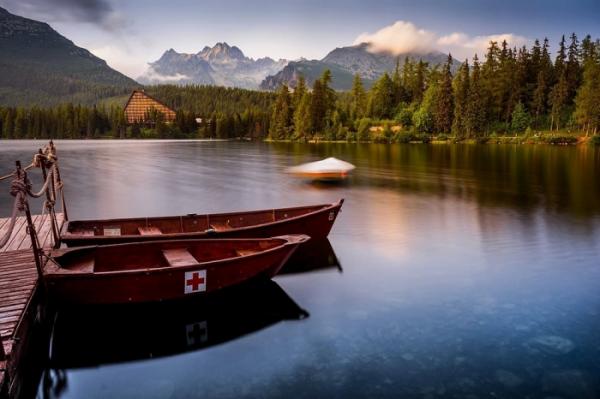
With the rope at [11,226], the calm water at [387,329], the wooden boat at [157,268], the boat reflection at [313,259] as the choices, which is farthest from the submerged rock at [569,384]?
the rope at [11,226]

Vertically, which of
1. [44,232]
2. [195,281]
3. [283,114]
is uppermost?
[283,114]

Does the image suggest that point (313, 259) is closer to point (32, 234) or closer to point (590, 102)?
point (32, 234)

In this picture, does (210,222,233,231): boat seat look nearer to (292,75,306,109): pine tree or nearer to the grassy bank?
the grassy bank

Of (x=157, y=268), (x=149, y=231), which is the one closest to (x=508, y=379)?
(x=157, y=268)

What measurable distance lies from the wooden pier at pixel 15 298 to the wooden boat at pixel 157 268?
2.06ft

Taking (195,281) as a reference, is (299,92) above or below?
above

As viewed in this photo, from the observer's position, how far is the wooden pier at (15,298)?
8.12 metres

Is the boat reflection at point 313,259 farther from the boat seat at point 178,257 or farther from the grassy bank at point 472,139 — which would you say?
the grassy bank at point 472,139

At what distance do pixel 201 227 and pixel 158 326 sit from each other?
6536mm

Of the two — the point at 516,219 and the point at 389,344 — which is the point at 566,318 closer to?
the point at 389,344

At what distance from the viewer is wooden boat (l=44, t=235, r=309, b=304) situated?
38.6ft

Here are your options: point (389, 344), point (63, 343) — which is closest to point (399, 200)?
point (389, 344)

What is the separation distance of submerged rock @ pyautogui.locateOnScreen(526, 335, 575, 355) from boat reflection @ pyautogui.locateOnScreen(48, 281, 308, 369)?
5654 mm

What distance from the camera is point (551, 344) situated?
10742 millimetres
